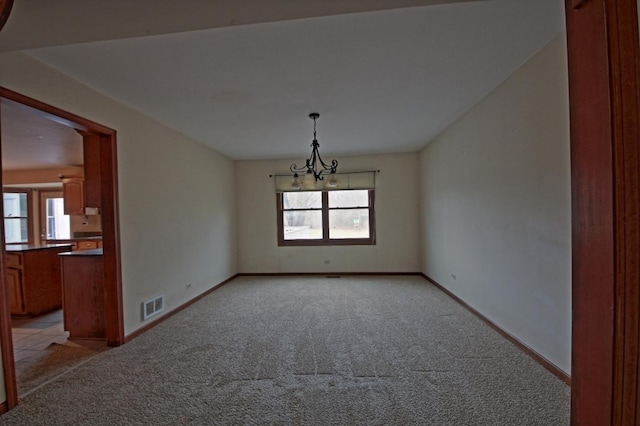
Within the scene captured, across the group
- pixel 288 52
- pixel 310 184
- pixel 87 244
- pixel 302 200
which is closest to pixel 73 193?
pixel 87 244

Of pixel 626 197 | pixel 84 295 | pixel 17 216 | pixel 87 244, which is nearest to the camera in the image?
pixel 626 197

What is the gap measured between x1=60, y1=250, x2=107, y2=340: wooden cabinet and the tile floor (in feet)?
0.74

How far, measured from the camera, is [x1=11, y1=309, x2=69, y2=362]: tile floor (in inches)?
114

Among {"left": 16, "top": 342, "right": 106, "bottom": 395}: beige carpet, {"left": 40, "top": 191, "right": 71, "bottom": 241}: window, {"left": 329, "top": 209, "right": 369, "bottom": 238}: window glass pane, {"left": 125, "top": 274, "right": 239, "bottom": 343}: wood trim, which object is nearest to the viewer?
{"left": 16, "top": 342, "right": 106, "bottom": 395}: beige carpet

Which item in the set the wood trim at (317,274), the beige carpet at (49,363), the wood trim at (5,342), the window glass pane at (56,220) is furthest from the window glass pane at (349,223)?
the window glass pane at (56,220)

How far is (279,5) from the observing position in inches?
48.2

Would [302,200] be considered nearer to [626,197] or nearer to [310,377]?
[310,377]

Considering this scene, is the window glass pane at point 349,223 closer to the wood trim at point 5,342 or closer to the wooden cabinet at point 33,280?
the wooden cabinet at point 33,280

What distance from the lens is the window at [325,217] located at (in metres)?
5.94

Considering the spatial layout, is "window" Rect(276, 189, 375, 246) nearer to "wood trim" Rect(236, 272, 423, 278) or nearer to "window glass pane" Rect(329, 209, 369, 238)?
"window glass pane" Rect(329, 209, 369, 238)

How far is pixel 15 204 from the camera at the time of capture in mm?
7027

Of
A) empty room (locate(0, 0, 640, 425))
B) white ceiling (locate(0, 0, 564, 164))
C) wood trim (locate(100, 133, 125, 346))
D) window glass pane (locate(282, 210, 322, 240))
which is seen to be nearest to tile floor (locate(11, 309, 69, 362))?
empty room (locate(0, 0, 640, 425))

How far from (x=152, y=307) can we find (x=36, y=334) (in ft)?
4.15

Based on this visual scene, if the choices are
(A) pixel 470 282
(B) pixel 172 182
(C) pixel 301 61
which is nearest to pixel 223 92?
(C) pixel 301 61
